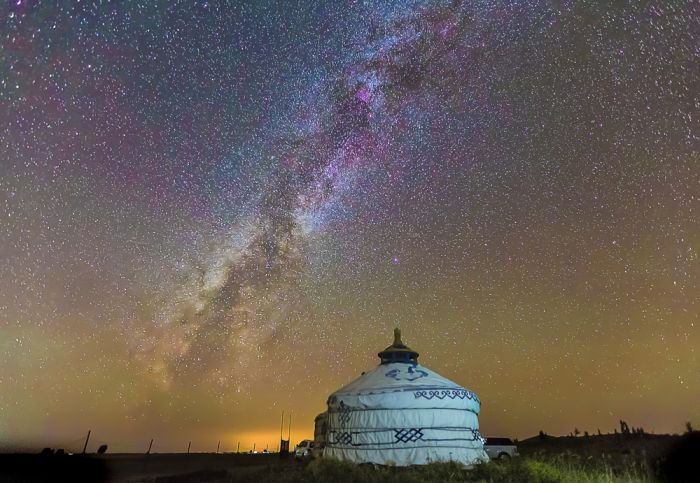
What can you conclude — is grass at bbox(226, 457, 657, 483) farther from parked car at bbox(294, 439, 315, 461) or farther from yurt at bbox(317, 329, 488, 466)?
parked car at bbox(294, 439, 315, 461)

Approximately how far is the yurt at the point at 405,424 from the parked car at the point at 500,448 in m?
9.24

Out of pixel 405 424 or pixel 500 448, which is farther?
pixel 500 448

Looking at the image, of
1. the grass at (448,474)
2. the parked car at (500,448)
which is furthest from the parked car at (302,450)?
the grass at (448,474)

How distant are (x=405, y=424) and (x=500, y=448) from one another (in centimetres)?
1284

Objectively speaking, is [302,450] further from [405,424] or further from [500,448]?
[405,424]

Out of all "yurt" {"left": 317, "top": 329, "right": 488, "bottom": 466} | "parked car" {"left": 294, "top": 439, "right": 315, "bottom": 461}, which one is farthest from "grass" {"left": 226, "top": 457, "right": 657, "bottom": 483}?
"parked car" {"left": 294, "top": 439, "right": 315, "bottom": 461}

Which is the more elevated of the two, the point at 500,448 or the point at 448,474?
the point at 500,448

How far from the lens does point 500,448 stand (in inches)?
985

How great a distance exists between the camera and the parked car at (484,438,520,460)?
24.3 meters

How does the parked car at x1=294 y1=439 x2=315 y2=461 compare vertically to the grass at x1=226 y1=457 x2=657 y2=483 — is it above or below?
above

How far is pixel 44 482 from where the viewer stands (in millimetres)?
24250

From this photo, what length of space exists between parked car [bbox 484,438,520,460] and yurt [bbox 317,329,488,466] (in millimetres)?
9239

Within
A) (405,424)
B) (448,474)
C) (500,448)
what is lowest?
(448,474)

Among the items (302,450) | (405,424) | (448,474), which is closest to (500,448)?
(302,450)
